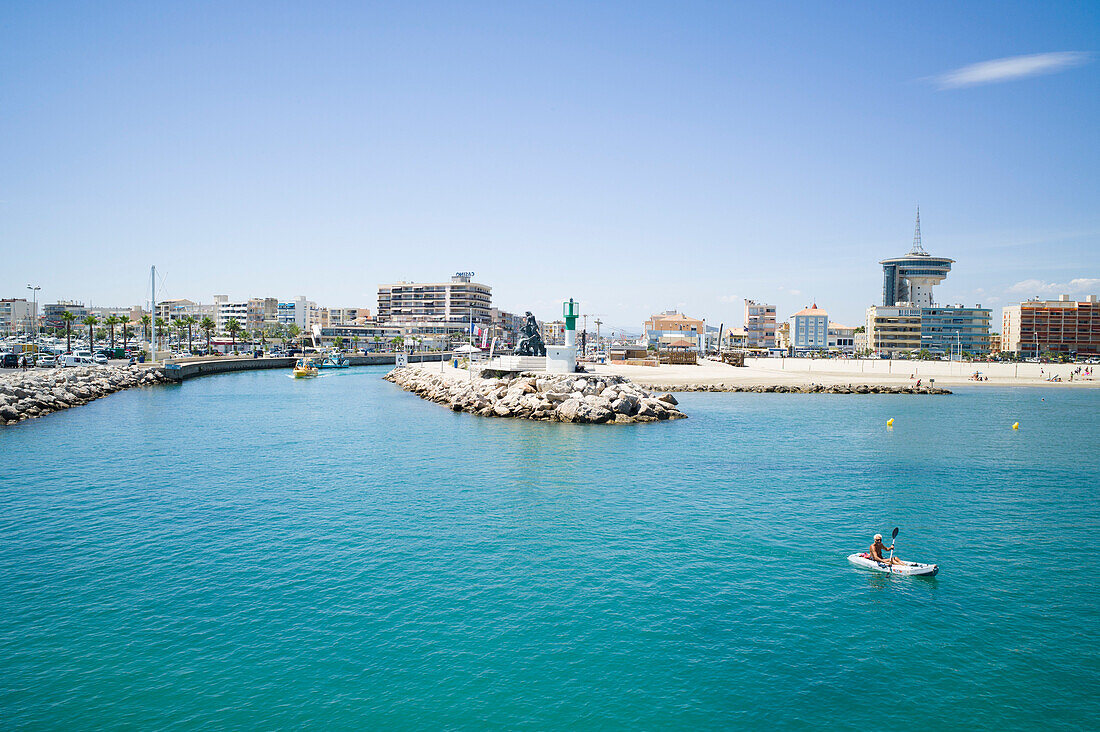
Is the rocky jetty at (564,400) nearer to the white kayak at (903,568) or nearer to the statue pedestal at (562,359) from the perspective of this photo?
the statue pedestal at (562,359)

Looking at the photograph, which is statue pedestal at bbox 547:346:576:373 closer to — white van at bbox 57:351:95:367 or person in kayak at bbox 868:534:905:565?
person in kayak at bbox 868:534:905:565

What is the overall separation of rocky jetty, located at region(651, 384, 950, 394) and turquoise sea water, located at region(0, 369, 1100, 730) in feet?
154

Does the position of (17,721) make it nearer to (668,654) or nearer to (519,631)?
(519,631)

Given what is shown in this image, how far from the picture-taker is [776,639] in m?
17.6

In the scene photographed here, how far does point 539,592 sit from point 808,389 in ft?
262

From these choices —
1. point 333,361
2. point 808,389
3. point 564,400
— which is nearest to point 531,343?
point 564,400

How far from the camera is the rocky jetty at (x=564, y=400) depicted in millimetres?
57750

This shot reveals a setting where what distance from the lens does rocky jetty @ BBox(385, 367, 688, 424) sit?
189 ft

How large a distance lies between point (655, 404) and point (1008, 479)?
28.5m

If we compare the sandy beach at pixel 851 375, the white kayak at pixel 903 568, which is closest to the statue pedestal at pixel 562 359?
the sandy beach at pixel 851 375

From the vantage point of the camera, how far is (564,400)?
2373 inches

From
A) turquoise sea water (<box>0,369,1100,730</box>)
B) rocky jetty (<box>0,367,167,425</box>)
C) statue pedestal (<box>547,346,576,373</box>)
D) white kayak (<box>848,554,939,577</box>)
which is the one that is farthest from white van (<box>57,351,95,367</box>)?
white kayak (<box>848,554,939,577</box>)

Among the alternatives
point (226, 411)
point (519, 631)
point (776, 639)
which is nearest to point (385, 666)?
point (519, 631)

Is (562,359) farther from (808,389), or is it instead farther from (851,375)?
(851,375)
